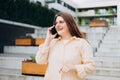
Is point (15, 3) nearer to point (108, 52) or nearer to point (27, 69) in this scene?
point (108, 52)

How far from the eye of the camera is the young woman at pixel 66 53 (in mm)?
2269

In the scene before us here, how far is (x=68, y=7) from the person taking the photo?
4328cm

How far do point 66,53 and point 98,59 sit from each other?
17.7 ft

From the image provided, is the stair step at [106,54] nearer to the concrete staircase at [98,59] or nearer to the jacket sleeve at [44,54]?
the concrete staircase at [98,59]

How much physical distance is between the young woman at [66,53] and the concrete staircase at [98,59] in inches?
129

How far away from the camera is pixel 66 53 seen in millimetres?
2324

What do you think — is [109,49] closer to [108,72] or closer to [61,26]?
[108,72]

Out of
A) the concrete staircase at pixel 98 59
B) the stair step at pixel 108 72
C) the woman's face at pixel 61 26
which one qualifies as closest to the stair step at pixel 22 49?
the concrete staircase at pixel 98 59

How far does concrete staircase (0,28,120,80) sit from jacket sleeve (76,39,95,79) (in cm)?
333

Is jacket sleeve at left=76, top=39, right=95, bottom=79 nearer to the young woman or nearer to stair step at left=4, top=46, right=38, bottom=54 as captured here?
the young woman

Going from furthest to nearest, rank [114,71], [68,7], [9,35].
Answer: [68,7] < [9,35] < [114,71]

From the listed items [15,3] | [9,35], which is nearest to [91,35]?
[9,35]

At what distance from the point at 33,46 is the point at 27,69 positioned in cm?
454

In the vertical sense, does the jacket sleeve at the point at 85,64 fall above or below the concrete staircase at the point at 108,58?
above
